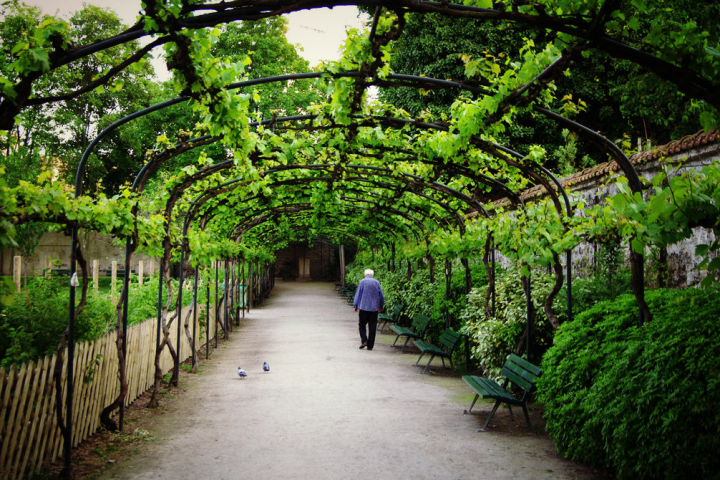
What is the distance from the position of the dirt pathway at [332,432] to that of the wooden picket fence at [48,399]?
599 mm

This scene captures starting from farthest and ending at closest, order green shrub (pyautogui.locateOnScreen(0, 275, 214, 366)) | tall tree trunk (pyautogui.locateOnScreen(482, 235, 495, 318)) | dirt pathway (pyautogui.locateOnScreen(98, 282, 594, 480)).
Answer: tall tree trunk (pyautogui.locateOnScreen(482, 235, 495, 318)) → green shrub (pyautogui.locateOnScreen(0, 275, 214, 366)) → dirt pathway (pyautogui.locateOnScreen(98, 282, 594, 480))

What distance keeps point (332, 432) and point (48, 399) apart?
9.05 ft

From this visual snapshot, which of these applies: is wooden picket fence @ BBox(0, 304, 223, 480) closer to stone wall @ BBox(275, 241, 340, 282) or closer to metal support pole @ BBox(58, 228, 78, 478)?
metal support pole @ BBox(58, 228, 78, 478)

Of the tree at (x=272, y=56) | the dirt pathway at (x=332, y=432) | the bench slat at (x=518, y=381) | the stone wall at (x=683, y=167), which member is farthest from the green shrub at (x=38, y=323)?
the tree at (x=272, y=56)

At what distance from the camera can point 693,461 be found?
130 inches

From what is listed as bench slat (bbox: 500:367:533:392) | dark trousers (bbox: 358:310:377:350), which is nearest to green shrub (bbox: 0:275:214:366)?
bench slat (bbox: 500:367:533:392)

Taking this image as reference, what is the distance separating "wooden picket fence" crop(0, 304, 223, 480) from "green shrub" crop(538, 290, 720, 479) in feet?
14.4

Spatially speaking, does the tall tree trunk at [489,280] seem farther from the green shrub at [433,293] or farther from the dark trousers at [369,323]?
the dark trousers at [369,323]

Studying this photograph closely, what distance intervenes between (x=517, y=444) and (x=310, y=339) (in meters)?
8.43

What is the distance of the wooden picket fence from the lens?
394cm

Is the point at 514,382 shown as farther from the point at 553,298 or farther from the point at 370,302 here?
the point at 370,302

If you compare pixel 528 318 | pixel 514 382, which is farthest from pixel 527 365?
pixel 528 318

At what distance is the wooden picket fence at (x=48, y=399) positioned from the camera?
3.94 meters

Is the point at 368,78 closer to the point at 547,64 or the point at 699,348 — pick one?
the point at 547,64
